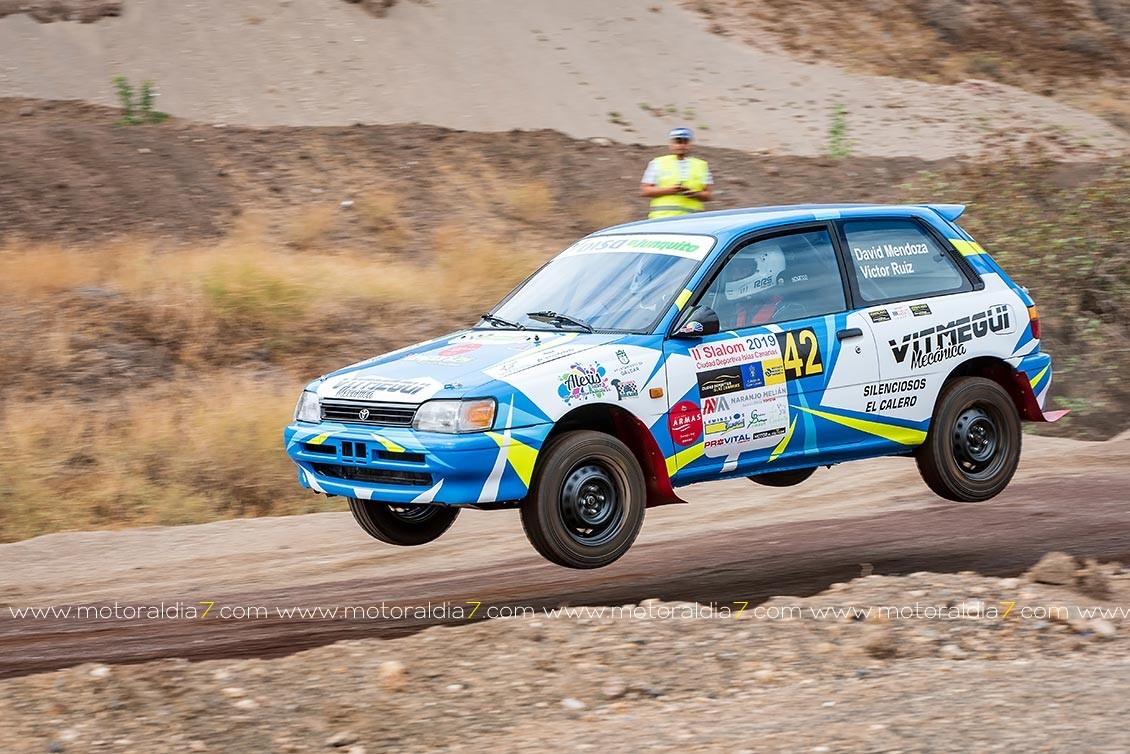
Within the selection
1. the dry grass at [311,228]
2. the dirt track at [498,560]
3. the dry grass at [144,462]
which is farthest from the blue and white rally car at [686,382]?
the dry grass at [311,228]

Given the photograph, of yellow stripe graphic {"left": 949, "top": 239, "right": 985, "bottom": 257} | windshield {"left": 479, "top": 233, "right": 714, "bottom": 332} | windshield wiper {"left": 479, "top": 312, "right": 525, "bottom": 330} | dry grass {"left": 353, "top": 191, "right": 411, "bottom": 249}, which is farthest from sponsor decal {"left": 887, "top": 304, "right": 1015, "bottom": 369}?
dry grass {"left": 353, "top": 191, "right": 411, "bottom": 249}

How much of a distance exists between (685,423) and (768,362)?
62 centimetres

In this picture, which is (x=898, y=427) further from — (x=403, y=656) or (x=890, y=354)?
(x=403, y=656)

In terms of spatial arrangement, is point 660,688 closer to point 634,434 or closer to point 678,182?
point 634,434

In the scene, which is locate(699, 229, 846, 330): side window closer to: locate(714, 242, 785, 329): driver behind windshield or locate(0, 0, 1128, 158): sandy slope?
locate(714, 242, 785, 329): driver behind windshield

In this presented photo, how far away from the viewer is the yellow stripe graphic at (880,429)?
312 inches

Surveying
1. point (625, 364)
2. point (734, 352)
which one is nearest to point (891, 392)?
point (734, 352)

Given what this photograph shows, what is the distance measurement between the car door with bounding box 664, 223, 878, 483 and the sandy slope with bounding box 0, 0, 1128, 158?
20408mm

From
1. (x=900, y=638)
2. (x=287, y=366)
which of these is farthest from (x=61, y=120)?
(x=900, y=638)

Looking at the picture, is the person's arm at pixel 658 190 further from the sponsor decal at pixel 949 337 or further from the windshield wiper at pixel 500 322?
the windshield wiper at pixel 500 322

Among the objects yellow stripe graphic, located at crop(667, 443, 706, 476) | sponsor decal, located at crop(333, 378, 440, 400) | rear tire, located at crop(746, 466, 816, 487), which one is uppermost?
sponsor decal, located at crop(333, 378, 440, 400)

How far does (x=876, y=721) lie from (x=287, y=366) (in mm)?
9625

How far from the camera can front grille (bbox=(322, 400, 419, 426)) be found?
6945 mm

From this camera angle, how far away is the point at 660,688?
5.55m
